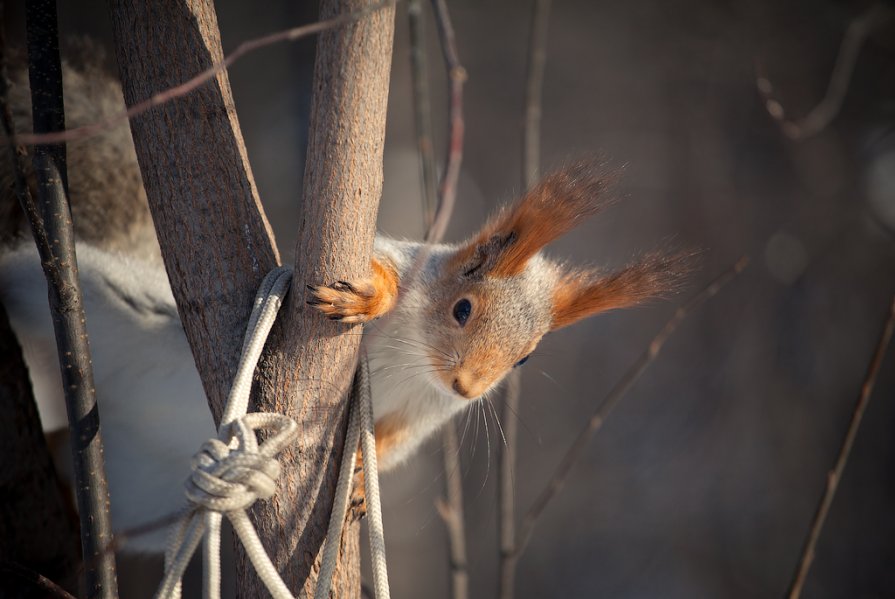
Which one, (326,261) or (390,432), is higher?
(326,261)

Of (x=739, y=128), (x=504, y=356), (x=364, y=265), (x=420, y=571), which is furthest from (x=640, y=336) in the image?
(x=364, y=265)

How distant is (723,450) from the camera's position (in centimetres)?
194

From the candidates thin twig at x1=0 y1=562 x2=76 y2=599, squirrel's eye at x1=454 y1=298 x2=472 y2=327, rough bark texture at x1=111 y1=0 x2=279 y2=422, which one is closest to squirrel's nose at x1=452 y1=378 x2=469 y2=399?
squirrel's eye at x1=454 y1=298 x2=472 y2=327

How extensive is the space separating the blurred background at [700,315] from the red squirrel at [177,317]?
74 cm

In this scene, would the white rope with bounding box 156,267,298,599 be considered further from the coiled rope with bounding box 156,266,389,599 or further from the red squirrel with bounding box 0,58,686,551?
the red squirrel with bounding box 0,58,686,551

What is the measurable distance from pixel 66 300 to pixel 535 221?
1.71 feet

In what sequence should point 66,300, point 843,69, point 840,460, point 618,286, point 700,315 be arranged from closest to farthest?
point 66,300 → point 840,460 → point 618,286 → point 843,69 → point 700,315

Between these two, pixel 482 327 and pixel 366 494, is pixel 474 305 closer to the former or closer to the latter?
pixel 482 327

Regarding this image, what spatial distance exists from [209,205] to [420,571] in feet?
4.59

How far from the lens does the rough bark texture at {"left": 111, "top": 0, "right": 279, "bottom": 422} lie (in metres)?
0.66

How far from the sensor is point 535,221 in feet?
2.89

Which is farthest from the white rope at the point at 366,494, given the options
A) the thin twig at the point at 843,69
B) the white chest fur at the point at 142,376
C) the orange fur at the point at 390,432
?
the thin twig at the point at 843,69

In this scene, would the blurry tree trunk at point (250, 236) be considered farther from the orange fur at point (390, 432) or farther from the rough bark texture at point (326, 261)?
Result: the orange fur at point (390, 432)

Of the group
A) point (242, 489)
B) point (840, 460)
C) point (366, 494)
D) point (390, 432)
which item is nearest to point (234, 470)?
point (242, 489)
